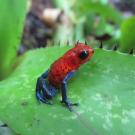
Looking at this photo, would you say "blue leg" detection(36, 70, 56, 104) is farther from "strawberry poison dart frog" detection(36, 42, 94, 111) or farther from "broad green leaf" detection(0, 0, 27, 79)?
"broad green leaf" detection(0, 0, 27, 79)

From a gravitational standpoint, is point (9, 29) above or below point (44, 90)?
above

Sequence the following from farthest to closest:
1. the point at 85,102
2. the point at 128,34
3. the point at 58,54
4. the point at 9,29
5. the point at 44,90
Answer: the point at 128,34 → the point at 9,29 → the point at 58,54 → the point at 44,90 → the point at 85,102

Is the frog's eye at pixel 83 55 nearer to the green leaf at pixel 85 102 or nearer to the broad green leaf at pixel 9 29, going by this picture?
the green leaf at pixel 85 102

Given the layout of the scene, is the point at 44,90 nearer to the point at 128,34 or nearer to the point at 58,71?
the point at 58,71

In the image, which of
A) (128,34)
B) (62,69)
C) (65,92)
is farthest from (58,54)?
(128,34)

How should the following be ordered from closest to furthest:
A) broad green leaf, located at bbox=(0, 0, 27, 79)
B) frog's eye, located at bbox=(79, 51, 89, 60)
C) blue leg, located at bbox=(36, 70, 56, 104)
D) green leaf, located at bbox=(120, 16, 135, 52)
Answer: blue leg, located at bbox=(36, 70, 56, 104) < frog's eye, located at bbox=(79, 51, 89, 60) < broad green leaf, located at bbox=(0, 0, 27, 79) < green leaf, located at bbox=(120, 16, 135, 52)

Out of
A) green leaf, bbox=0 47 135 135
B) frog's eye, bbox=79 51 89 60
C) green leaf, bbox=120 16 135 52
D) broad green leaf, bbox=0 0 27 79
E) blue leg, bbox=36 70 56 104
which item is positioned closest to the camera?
green leaf, bbox=0 47 135 135

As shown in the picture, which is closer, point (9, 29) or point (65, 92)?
point (65, 92)

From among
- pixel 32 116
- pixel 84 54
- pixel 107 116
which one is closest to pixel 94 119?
pixel 107 116

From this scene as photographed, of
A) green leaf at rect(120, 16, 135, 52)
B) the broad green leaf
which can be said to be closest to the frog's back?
the broad green leaf
